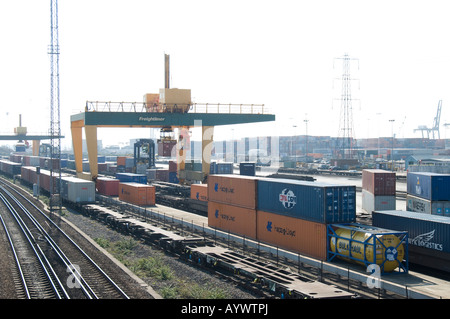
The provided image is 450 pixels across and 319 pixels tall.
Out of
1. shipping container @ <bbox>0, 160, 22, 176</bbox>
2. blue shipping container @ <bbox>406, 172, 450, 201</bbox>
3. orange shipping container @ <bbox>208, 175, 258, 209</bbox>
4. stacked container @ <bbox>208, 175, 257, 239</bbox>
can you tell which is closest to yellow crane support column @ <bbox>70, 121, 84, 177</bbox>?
orange shipping container @ <bbox>208, 175, 258, 209</bbox>

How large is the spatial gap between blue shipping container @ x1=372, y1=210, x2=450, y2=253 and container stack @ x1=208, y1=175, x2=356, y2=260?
1759 millimetres

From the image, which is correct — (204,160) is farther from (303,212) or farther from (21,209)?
(303,212)

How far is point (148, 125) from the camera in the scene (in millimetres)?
47469

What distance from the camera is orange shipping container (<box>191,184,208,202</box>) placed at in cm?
4328

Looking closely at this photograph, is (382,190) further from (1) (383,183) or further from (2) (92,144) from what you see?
(2) (92,144)

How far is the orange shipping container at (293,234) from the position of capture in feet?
77.7

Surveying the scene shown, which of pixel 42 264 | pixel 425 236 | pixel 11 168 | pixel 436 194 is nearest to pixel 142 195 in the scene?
pixel 42 264

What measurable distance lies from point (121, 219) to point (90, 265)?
10.9 metres

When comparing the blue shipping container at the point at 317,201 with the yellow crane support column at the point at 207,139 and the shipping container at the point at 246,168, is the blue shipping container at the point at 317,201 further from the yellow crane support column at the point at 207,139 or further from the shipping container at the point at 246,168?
the shipping container at the point at 246,168

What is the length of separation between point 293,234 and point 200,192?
19578 millimetres

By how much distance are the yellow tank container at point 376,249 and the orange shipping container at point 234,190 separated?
8.25m

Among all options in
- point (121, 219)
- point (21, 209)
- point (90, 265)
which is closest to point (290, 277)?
A: point (90, 265)
